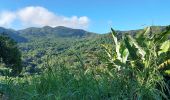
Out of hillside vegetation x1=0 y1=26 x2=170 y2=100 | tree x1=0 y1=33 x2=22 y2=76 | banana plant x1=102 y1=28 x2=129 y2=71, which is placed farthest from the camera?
tree x1=0 y1=33 x2=22 y2=76

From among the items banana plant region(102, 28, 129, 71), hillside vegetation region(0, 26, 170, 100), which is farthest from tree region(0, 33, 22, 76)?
hillside vegetation region(0, 26, 170, 100)

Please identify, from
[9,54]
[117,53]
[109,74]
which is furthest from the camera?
[9,54]

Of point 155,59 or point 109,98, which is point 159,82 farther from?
point 109,98

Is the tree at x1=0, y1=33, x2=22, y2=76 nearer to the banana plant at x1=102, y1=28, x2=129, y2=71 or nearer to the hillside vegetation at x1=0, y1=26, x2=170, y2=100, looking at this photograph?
the banana plant at x1=102, y1=28, x2=129, y2=71

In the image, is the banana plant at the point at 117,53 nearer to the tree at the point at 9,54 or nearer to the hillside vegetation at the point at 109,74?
the hillside vegetation at the point at 109,74

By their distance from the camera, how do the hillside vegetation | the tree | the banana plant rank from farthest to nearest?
the tree, the banana plant, the hillside vegetation

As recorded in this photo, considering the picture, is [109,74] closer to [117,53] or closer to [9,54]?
[117,53]

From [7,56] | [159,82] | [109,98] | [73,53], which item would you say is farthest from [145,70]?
[7,56]

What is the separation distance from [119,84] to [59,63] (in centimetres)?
108

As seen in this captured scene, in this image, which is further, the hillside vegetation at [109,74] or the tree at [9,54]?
the tree at [9,54]

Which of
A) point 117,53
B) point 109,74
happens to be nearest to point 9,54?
point 117,53

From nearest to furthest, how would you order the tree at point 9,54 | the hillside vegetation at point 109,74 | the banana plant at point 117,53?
the hillside vegetation at point 109,74, the banana plant at point 117,53, the tree at point 9,54

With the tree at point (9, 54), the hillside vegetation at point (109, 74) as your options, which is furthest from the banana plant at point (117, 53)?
the tree at point (9, 54)

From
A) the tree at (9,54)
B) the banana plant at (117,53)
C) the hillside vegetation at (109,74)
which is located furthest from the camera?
the tree at (9,54)
